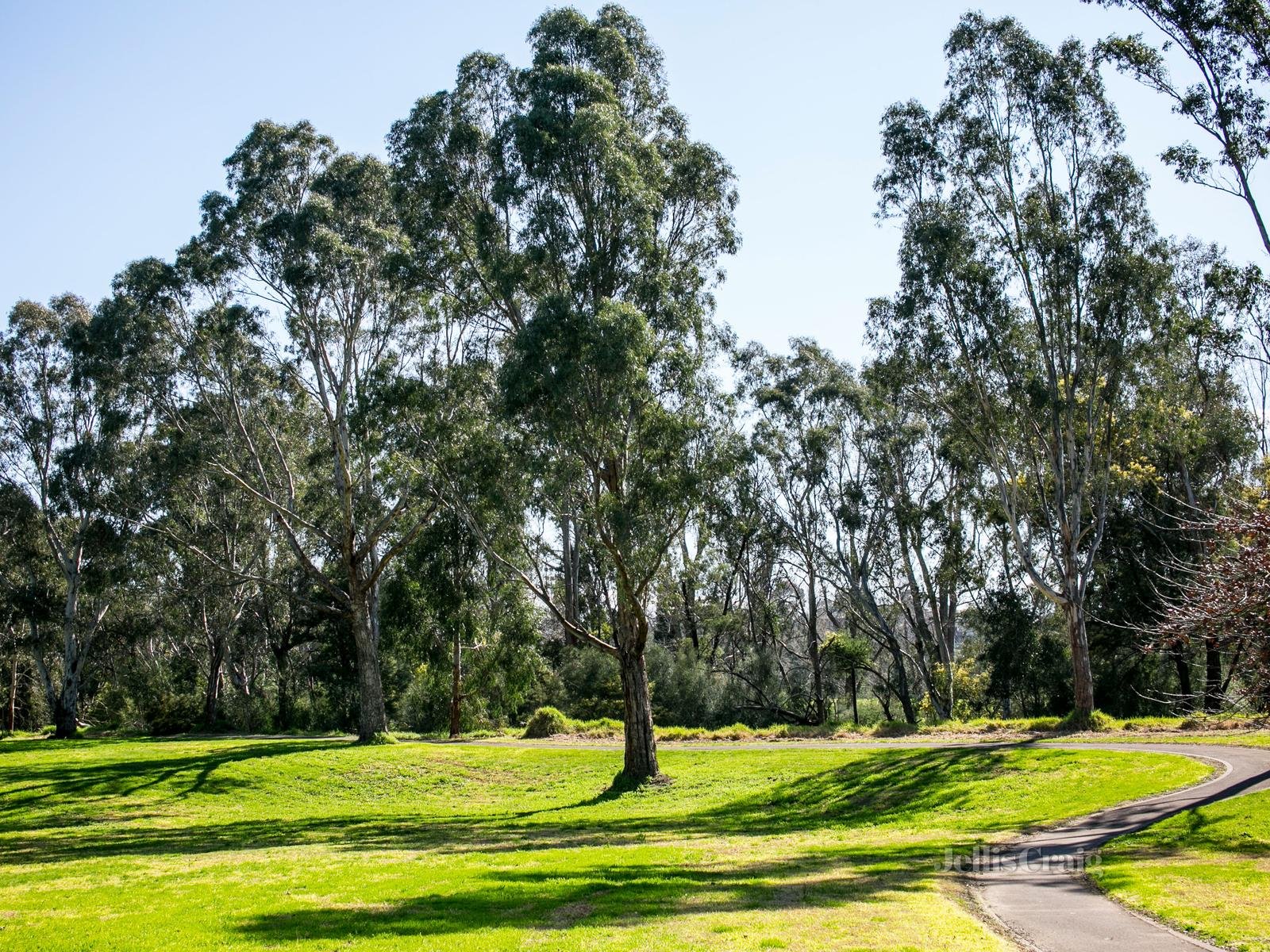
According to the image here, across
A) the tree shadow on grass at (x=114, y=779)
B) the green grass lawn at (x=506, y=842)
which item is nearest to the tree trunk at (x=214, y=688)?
the green grass lawn at (x=506, y=842)

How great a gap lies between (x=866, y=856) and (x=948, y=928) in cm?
464

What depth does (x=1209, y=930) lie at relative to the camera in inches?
347

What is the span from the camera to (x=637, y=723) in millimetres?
23438

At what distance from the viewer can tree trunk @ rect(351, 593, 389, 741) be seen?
102 ft

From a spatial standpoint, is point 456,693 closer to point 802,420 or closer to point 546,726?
point 546,726

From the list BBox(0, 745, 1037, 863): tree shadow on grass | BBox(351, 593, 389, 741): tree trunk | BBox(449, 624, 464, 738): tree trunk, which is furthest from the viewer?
BBox(449, 624, 464, 738): tree trunk

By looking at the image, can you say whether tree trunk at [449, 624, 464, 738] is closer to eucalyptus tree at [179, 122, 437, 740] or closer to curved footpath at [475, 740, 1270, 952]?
eucalyptus tree at [179, 122, 437, 740]

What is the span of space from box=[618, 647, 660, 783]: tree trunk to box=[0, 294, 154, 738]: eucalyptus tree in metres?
19.6

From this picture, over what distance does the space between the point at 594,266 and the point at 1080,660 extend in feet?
57.6

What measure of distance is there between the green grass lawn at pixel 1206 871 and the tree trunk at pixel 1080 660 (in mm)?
12013

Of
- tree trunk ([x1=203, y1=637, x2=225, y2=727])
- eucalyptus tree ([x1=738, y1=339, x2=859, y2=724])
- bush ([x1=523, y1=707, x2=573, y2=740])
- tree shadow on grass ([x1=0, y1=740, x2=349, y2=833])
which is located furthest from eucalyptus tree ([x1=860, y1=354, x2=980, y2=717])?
tree trunk ([x1=203, y1=637, x2=225, y2=727])

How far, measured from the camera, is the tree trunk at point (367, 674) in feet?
102

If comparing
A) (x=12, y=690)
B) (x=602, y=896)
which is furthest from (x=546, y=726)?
(x=12, y=690)

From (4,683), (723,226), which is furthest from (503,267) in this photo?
(4,683)
